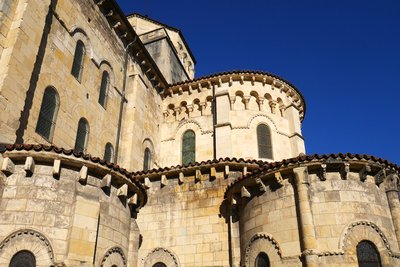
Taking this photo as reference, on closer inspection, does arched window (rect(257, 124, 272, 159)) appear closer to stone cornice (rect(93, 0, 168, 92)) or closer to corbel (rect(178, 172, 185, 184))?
stone cornice (rect(93, 0, 168, 92))

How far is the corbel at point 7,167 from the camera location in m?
10.8

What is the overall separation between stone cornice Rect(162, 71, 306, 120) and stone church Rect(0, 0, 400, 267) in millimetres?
1816

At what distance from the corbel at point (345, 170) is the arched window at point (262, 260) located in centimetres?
375

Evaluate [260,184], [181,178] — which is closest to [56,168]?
[260,184]

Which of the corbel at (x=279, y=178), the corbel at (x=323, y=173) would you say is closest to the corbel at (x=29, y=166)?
the corbel at (x=279, y=178)

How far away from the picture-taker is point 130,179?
1307 cm

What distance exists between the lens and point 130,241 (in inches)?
528

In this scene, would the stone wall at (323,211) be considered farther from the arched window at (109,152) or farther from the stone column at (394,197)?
the arched window at (109,152)

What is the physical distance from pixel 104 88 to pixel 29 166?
10006 millimetres

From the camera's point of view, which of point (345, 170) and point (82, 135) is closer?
point (345, 170)

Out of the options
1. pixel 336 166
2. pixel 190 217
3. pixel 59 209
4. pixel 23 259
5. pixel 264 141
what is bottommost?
pixel 23 259

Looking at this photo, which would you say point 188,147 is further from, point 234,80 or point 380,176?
point 380,176

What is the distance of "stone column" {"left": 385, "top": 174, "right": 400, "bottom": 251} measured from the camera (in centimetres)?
1254

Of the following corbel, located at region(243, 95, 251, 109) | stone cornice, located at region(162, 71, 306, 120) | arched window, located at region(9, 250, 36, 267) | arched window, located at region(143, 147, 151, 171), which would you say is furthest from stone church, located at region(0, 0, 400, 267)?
stone cornice, located at region(162, 71, 306, 120)
